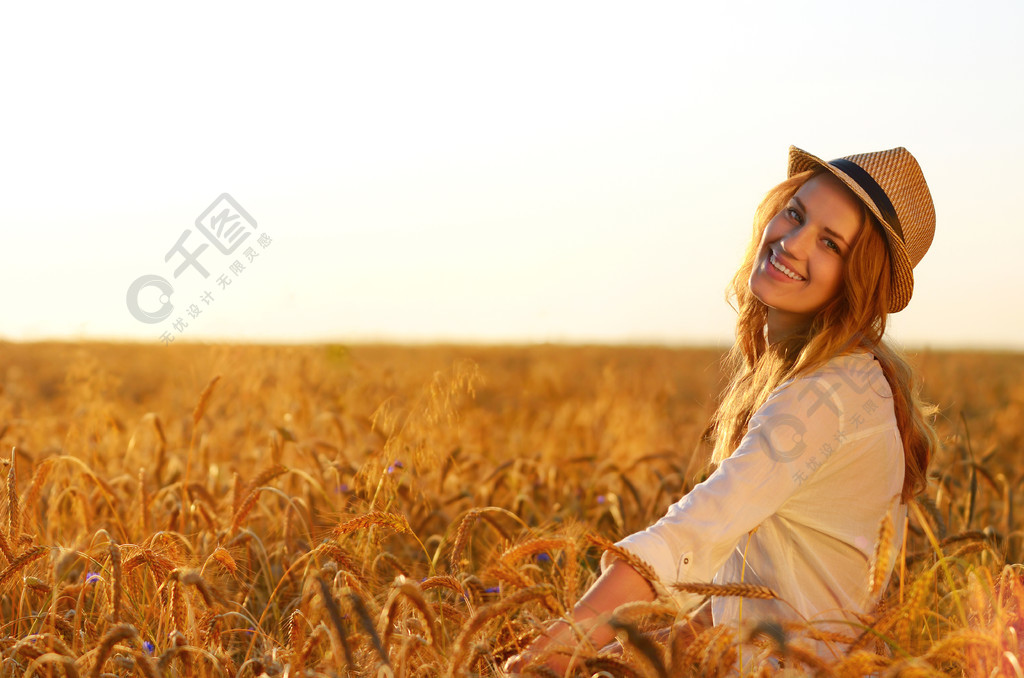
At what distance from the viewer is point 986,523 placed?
3.99 metres

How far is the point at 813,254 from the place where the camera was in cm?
215

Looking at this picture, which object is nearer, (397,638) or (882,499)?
(397,638)

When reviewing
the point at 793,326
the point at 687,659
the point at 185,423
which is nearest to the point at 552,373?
the point at 185,423

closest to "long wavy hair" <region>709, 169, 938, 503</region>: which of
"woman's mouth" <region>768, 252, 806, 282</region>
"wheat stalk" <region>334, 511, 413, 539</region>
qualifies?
"woman's mouth" <region>768, 252, 806, 282</region>

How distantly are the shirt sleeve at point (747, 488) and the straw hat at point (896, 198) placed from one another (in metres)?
0.47

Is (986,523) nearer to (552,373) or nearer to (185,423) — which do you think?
(185,423)

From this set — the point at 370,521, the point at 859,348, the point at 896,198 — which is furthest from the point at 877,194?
the point at 370,521

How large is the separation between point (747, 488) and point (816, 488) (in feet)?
0.95

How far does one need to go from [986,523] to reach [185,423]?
4125 mm

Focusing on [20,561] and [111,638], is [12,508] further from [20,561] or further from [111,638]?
[111,638]

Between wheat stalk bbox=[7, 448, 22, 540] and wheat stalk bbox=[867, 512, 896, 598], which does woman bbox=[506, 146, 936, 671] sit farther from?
wheat stalk bbox=[7, 448, 22, 540]

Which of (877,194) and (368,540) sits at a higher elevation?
(877,194)

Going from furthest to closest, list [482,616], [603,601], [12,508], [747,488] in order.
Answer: [12,508]
[747,488]
[603,601]
[482,616]

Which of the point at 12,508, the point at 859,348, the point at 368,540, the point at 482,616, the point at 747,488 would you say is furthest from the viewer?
the point at 368,540
